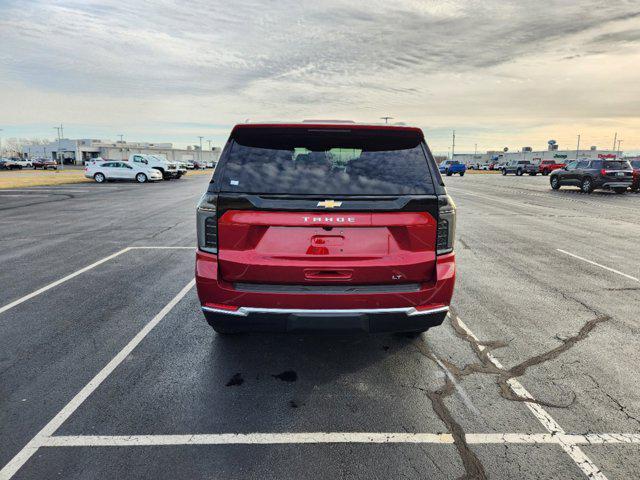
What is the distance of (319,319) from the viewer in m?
3.21

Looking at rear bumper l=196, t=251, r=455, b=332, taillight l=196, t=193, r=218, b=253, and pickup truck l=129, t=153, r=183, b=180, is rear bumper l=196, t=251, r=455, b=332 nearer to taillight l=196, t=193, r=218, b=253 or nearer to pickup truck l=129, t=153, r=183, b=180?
taillight l=196, t=193, r=218, b=253

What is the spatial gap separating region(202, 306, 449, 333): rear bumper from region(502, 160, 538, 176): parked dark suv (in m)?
55.7

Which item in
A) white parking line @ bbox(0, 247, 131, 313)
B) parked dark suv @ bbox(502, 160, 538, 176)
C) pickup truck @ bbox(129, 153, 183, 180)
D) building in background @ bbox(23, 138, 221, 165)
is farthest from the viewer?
building in background @ bbox(23, 138, 221, 165)

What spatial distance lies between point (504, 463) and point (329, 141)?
252 centimetres

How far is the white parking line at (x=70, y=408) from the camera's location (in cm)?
251

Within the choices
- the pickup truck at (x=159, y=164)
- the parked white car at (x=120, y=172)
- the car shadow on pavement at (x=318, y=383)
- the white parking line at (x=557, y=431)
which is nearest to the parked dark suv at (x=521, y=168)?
the pickup truck at (x=159, y=164)

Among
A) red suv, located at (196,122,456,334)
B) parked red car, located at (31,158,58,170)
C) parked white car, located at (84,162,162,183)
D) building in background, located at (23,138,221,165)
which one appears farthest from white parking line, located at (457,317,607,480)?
building in background, located at (23,138,221,165)

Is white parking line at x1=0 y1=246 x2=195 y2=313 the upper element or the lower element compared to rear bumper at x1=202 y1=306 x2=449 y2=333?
lower

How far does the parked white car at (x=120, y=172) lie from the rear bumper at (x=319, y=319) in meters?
32.8

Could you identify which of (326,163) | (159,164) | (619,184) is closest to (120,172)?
(159,164)

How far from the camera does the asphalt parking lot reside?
2.58 metres

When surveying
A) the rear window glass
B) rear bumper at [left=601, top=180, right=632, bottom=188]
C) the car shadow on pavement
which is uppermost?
the rear window glass

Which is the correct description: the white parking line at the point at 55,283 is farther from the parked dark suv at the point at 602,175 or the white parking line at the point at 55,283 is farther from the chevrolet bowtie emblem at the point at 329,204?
the parked dark suv at the point at 602,175

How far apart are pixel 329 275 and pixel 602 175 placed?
26004 mm
